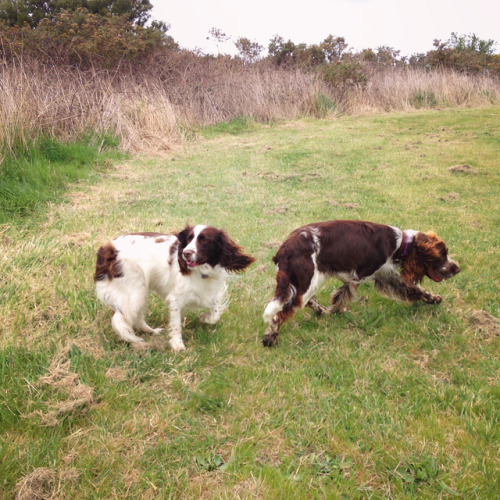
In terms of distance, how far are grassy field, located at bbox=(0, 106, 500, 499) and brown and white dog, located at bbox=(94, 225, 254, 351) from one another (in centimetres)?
20

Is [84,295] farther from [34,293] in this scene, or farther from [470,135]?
[470,135]

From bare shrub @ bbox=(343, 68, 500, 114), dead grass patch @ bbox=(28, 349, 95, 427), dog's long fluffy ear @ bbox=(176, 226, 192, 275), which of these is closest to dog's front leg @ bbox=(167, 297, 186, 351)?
dog's long fluffy ear @ bbox=(176, 226, 192, 275)

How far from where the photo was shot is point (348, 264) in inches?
125

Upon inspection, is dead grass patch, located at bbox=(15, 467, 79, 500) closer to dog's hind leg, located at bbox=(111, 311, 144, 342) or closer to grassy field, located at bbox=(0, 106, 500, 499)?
grassy field, located at bbox=(0, 106, 500, 499)

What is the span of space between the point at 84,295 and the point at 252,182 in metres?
5.03

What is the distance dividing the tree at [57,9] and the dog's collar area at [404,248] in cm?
1755

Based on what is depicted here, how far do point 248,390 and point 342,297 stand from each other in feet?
4.42

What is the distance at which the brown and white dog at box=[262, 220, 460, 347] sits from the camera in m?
3.01

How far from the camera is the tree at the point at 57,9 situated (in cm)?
1681

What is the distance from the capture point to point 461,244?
453 centimetres

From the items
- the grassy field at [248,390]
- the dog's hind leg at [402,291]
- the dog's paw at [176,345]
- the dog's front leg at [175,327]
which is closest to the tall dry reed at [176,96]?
the grassy field at [248,390]

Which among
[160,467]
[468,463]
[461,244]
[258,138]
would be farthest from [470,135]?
[160,467]

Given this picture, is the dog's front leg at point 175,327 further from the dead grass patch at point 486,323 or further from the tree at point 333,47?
the tree at point 333,47

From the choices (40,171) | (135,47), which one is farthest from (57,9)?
(40,171)
